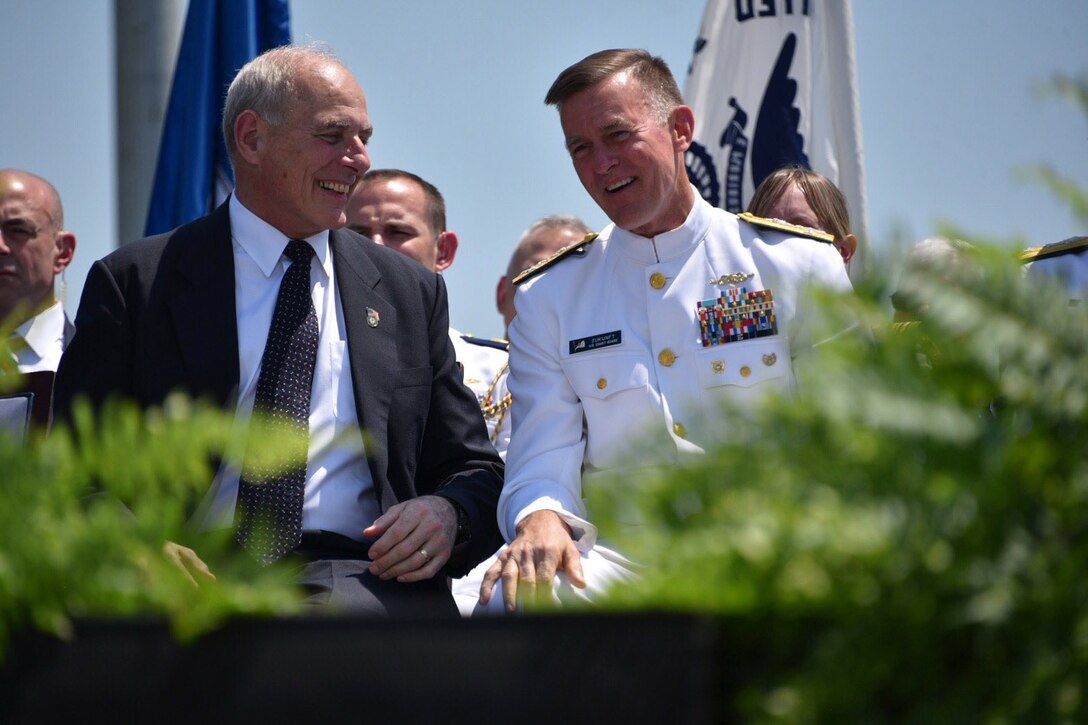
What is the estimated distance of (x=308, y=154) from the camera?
3.66 metres

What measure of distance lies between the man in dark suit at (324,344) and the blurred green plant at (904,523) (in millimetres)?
2046

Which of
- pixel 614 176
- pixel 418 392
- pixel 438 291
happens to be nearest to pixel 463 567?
pixel 418 392

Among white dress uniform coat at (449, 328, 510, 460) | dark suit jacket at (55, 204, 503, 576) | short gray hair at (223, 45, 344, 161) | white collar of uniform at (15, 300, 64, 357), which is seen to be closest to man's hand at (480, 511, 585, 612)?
dark suit jacket at (55, 204, 503, 576)

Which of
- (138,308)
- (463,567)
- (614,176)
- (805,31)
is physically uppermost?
(805,31)

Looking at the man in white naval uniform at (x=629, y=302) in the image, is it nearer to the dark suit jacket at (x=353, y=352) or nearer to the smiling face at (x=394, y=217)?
the dark suit jacket at (x=353, y=352)

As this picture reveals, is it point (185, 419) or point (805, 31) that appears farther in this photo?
point (805, 31)

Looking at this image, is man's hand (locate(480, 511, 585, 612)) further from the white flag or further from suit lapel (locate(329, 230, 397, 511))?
the white flag

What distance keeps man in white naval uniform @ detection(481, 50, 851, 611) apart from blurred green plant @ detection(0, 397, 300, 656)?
214 centimetres

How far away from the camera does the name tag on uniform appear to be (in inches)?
143

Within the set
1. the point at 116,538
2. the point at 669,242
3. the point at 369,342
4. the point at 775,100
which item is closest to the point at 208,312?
the point at 369,342

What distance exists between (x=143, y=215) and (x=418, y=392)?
2478 millimetres

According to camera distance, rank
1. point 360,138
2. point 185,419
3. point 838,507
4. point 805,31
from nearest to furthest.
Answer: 1. point 838,507
2. point 185,419
3. point 360,138
4. point 805,31

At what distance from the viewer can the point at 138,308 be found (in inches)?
130

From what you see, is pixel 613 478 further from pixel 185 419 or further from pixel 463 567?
pixel 463 567
